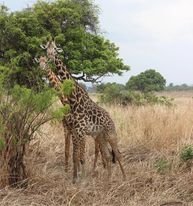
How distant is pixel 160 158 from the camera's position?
26.9ft

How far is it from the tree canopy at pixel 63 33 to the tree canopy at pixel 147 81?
13724 millimetres

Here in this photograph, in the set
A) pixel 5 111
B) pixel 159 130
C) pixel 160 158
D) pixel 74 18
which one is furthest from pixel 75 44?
pixel 5 111

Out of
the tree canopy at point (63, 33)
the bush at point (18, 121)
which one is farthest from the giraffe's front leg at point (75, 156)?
the tree canopy at point (63, 33)

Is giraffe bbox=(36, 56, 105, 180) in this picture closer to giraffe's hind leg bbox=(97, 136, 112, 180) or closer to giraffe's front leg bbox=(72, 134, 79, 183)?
giraffe's front leg bbox=(72, 134, 79, 183)

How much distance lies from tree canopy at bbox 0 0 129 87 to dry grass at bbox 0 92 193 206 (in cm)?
607

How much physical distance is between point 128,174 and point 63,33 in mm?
9806

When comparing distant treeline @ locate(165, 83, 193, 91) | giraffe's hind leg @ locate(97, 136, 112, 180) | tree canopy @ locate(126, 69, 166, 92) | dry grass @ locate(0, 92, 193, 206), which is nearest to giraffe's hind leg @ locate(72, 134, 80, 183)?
dry grass @ locate(0, 92, 193, 206)

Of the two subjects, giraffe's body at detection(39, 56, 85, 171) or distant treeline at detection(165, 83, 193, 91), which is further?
distant treeline at detection(165, 83, 193, 91)

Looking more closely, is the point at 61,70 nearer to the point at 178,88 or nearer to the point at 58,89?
the point at 58,89

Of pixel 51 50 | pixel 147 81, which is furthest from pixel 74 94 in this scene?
pixel 147 81

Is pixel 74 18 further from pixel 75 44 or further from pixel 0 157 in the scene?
Answer: pixel 0 157

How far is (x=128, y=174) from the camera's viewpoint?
7.20 metres

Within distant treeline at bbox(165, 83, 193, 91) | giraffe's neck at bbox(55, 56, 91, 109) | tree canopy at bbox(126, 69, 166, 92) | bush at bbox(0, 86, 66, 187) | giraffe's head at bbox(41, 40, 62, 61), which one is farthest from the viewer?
distant treeline at bbox(165, 83, 193, 91)

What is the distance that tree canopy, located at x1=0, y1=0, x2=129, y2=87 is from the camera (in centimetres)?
1583
